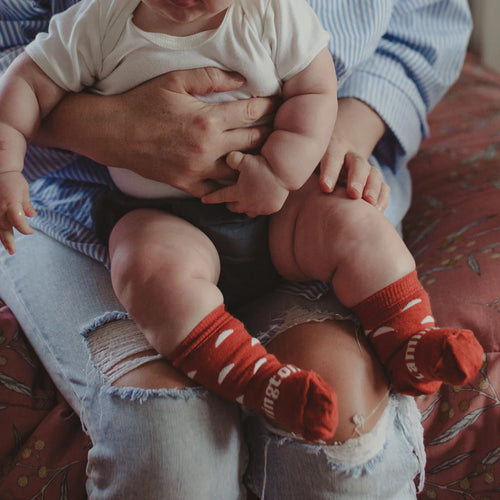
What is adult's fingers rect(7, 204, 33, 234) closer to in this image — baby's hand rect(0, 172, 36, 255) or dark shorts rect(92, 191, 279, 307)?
baby's hand rect(0, 172, 36, 255)

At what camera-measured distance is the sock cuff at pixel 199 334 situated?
604 mm

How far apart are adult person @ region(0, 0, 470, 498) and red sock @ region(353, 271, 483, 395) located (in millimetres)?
30

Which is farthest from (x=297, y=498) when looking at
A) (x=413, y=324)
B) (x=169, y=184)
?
(x=169, y=184)

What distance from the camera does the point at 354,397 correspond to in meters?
0.61

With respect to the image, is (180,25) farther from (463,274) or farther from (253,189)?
(463,274)

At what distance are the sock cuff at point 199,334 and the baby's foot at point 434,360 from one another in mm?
219

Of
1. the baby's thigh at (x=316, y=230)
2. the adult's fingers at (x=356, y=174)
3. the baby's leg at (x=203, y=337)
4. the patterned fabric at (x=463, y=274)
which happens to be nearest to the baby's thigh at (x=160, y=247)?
the baby's leg at (x=203, y=337)

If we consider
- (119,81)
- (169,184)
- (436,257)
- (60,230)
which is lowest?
(436,257)

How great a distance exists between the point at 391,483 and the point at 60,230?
0.63 m

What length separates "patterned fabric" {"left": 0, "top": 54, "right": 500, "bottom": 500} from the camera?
2.24 ft

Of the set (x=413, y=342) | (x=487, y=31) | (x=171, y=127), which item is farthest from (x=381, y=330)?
(x=487, y=31)

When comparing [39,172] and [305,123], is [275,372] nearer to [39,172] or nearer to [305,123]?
[305,123]

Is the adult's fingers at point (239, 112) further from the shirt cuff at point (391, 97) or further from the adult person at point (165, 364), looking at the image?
the shirt cuff at point (391, 97)

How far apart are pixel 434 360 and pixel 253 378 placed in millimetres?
202
